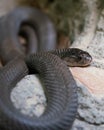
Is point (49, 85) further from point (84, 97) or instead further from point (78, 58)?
point (78, 58)

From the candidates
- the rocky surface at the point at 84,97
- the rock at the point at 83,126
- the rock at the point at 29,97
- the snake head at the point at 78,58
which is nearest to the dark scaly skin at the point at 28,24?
the snake head at the point at 78,58

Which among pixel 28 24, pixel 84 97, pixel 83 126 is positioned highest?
pixel 84 97

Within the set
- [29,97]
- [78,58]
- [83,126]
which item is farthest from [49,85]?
[78,58]

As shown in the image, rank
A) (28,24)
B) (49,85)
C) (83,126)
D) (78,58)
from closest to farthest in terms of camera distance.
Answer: (83,126)
(49,85)
(78,58)
(28,24)

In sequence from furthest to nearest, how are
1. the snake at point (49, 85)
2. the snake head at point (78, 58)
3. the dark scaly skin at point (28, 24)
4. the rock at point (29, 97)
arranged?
1. the dark scaly skin at point (28, 24)
2. the snake head at point (78, 58)
3. the rock at point (29, 97)
4. the snake at point (49, 85)

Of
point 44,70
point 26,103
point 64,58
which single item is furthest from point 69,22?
point 26,103

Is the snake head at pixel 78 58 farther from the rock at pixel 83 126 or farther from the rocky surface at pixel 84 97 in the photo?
the rock at pixel 83 126

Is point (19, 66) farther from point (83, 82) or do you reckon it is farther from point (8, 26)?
point (8, 26)

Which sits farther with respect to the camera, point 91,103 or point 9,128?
point 91,103
